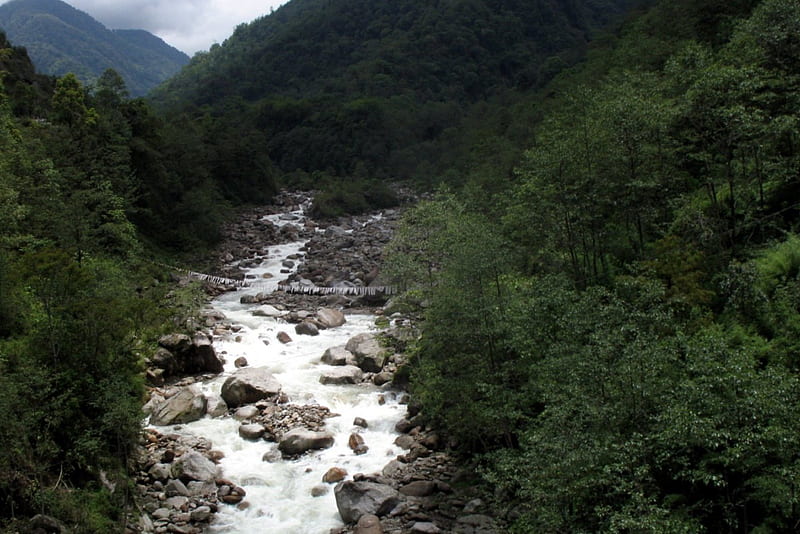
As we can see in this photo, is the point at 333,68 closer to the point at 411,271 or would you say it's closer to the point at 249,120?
the point at 249,120

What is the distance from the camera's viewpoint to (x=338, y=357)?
21703 mm

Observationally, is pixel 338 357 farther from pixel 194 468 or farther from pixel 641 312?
pixel 641 312

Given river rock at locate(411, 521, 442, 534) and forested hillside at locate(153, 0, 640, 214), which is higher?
forested hillside at locate(153, 0, 640, 214)

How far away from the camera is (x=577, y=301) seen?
13.3 metres

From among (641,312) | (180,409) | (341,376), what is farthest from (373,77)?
(641,312)

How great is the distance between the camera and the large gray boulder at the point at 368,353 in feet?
68.8

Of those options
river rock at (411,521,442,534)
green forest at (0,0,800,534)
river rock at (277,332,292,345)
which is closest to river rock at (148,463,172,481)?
green forest at (0,0,800,534)

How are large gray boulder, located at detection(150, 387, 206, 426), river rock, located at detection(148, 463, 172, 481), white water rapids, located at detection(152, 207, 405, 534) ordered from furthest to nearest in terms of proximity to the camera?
large gray boulder, located at detection(150, 387, 206, 426) → river rock, located at detection(148, 463, 172, 481) → white water rapids, located at detection(152, 207, 405, 534)

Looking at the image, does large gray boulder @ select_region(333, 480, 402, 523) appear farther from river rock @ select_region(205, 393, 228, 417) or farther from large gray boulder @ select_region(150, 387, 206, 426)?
large gray boulder @ select_region(150, 387, 206, 426)

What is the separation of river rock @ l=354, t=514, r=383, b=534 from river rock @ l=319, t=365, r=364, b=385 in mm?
7799

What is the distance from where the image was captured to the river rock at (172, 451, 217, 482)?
1416cm

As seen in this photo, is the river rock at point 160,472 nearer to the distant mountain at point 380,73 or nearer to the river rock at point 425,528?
the river rock at point 425,528

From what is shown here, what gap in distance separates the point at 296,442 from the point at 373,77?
10007 centimetres

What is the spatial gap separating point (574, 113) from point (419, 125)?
69266 mm
